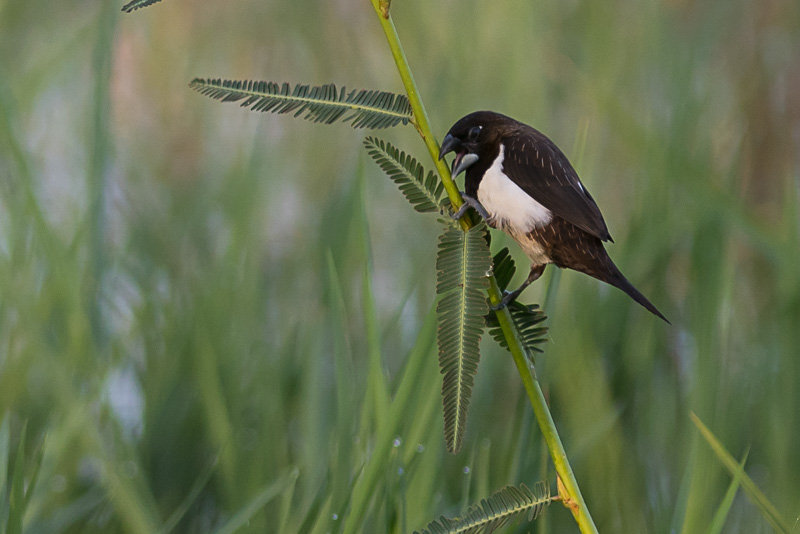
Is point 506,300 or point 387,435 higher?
point 506,300

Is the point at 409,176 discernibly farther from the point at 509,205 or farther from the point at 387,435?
the point at 387,435

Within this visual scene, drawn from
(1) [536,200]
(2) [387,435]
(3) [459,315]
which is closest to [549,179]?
(1) [536,200]

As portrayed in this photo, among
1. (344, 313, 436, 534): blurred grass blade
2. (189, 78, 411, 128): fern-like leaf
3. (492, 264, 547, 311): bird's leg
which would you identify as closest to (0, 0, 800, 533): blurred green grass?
(344, 313, 436, 534): blurred grass blade

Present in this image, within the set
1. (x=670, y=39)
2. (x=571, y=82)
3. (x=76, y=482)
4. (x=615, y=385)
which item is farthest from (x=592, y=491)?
(x=571, y=82)

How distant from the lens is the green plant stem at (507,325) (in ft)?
1.36

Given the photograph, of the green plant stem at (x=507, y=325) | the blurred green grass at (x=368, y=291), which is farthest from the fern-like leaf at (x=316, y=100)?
the blurred green grass at (x=368, y=291)

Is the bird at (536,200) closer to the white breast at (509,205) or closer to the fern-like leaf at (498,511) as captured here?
the white breast at (509,205)

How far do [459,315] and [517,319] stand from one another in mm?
83

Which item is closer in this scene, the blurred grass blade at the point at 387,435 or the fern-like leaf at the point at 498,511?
the fern-like leaf at the point at 498,511

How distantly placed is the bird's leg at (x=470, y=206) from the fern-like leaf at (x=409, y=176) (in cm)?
1

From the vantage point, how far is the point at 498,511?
44 cm

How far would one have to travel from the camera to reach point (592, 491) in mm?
1003

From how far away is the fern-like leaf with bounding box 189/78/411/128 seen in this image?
1.36 feet

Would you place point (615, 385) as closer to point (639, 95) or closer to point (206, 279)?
point (206, 279)
